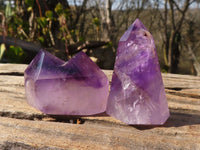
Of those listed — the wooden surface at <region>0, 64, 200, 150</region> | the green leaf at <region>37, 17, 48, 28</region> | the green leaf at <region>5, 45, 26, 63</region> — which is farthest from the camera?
the green leaf at <region>37, 17, 48, 28</region>

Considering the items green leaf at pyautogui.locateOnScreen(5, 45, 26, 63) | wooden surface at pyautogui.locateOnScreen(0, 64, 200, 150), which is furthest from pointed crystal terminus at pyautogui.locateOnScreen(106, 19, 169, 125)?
green leaf at pyautogui.locateOnScreen(5, 45, 26, 63)

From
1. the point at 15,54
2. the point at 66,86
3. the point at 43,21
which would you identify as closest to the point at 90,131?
the point at 66,86

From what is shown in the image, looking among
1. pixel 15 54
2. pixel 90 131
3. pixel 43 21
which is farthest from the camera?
pixel 43 21

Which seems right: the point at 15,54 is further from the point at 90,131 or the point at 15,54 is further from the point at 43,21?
the point at 90,131

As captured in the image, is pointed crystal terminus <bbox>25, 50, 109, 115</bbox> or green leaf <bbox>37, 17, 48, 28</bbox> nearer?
pointed crystal terminus <bbox>25, 50, 109, 115</bbox>

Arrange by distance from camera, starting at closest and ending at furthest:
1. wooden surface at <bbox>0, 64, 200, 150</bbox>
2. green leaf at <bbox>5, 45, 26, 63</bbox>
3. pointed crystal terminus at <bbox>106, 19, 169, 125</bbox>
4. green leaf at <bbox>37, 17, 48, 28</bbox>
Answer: wooden surface at <bbox>0, 64, 200, 150</bbox>
pointed crystal terminus at <bbox>106, 19, 169, 125</bbox>
green leaf at <bbox>5, 45, 26, 63</bbox>
green leaf at <bbox>37, 17, 48, 28</bbox>

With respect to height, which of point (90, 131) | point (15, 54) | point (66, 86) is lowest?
point (15, 54)

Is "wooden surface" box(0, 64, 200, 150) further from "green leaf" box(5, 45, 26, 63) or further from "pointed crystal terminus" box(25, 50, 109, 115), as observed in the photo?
"green leaf" box(5, 45, 26, 63)
